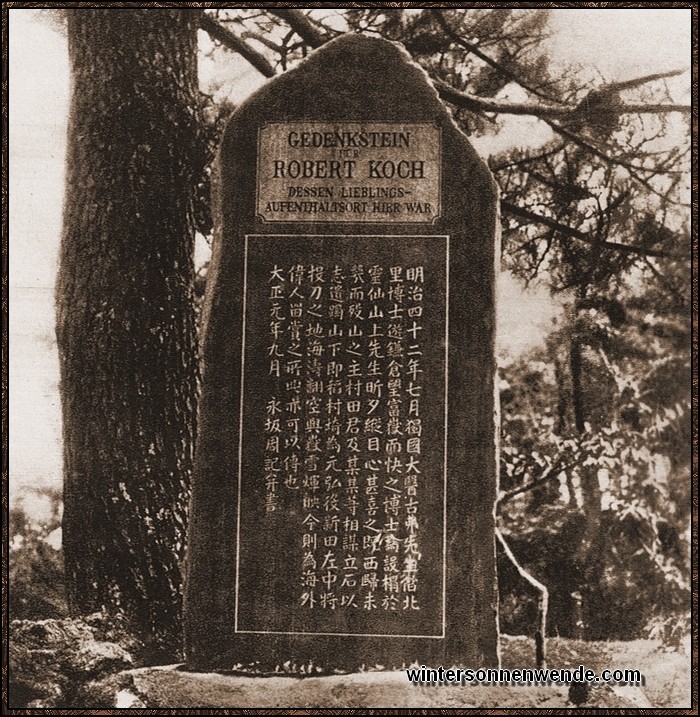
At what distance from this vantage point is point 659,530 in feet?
8.11

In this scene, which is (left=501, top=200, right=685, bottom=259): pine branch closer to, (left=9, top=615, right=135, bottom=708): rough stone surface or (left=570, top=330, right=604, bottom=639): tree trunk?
(left=570, top=330, right=604, bottom=639): tree trunk

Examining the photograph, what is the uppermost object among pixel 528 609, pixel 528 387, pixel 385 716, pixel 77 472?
pixel 528 387

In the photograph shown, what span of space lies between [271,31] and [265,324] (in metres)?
0.93

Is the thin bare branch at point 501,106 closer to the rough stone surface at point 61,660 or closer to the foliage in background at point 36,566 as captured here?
the foliage in background at point 36,566

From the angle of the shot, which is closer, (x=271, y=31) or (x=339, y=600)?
(x=339, y=600)

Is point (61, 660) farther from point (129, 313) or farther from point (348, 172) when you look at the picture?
point (348, 172)

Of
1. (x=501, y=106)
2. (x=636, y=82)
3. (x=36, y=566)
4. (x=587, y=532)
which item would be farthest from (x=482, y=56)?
(x=36, y=566)

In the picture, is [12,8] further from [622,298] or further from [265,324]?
[622,298]

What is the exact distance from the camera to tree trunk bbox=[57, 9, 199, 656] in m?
2.44

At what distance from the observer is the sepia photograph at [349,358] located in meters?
2.39

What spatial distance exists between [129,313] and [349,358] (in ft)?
2.18

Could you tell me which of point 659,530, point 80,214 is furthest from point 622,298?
point 80,214

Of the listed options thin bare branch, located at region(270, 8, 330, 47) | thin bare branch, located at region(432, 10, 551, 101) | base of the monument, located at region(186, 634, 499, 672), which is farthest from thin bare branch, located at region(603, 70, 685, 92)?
base of the monument, located at region(186, 634, 499, 672)

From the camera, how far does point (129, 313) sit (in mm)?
2484
